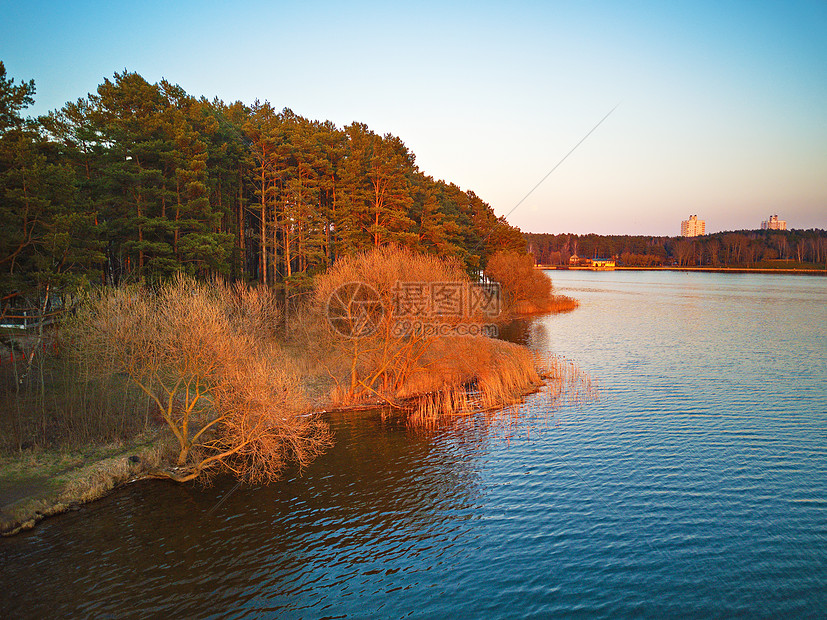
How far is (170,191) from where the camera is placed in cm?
3825

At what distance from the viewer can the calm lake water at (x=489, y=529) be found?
521 inches

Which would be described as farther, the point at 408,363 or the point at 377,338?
the point at 408,363

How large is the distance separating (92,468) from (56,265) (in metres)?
11.4

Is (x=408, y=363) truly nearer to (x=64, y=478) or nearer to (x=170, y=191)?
(x=64, y=478)

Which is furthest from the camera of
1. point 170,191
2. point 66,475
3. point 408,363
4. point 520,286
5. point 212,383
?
point 520,286

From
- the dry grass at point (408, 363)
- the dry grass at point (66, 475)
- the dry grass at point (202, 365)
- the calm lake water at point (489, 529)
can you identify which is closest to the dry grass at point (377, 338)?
the dry grass at point (408, 363)

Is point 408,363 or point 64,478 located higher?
point 408,363

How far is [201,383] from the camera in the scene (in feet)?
70.2

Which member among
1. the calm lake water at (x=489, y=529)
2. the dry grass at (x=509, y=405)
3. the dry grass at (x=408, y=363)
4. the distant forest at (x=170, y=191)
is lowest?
the calm lake water at (x=489, y=529)

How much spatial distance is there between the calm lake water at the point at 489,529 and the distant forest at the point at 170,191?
13.9m

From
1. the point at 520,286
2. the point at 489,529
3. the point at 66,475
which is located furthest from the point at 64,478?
the point at 520,286

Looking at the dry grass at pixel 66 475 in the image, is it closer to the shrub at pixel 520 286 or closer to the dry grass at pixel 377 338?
the dry grass at pixel 377 338

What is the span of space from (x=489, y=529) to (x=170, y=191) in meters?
34.5

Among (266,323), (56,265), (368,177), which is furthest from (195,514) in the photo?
(368,177)
